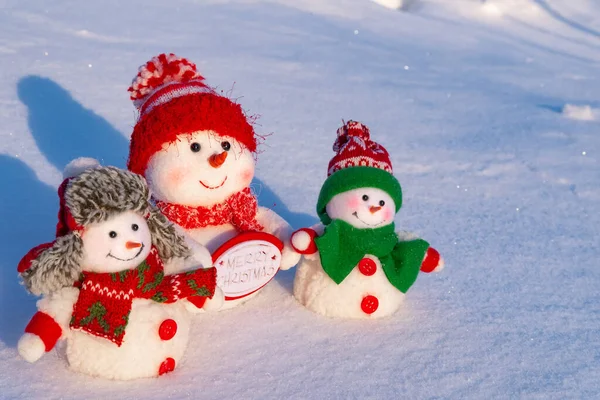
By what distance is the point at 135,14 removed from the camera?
4559mm

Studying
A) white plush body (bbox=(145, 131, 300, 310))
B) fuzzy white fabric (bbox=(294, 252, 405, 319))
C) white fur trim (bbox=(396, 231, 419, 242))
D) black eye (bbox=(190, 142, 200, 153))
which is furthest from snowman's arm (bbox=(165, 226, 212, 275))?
white fur trim (bbox=(396, 231, 419, 242))

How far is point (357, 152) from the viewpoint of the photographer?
2.04 metres

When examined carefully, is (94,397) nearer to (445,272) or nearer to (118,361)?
(118,361)

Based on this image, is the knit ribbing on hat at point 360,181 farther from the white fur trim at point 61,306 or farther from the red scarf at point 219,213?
the white fur trim at point 61,306

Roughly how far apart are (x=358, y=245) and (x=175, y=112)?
1.97ft

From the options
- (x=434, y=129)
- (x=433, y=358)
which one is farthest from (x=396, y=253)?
(x=434, y=129)

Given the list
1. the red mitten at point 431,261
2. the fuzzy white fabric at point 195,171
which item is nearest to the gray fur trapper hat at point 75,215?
the fuzzy white fabric at point 195,171

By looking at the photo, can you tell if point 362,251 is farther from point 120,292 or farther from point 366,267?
point 120,292

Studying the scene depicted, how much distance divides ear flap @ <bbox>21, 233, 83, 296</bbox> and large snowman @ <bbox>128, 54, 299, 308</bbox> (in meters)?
0.34

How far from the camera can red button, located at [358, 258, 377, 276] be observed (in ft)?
6.65

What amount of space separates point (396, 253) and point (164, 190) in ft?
2.15

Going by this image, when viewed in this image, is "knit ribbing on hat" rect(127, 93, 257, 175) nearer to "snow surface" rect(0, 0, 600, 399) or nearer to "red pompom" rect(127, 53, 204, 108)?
"red pompom" rect(127, 53, 204, 108)

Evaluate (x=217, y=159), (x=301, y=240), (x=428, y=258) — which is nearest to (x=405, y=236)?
(x=428, y=258)

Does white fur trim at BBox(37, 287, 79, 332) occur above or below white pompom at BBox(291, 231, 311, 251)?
below
